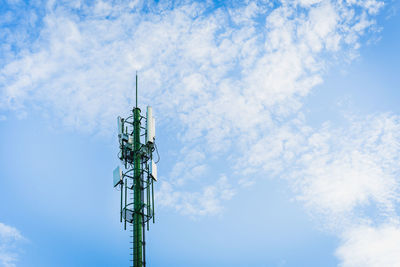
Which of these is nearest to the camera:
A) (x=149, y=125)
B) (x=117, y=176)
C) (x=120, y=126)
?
(x=117, y=176)

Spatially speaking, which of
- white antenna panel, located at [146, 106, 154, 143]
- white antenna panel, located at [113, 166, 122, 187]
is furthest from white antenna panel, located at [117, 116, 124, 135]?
white antenna panel, located at [113, 166, 122, 187]

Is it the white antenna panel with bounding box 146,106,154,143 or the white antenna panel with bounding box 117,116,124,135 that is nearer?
the white antenna panel with bounding box 146,106,154,143

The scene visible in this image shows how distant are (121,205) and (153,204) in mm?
2698

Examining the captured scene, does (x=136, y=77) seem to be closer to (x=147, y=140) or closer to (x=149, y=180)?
(x=147, y=140)

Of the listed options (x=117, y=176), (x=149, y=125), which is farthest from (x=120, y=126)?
(x=117, y=176)

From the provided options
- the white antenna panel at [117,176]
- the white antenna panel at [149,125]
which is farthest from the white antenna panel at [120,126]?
the white antenna panel at [117,176]

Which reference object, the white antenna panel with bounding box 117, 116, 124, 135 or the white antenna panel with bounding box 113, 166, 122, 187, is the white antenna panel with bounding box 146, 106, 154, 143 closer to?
the white antenna panel with bounding box 117, 116, 124, 135

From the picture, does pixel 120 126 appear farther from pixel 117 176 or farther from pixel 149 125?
pixel 117 176

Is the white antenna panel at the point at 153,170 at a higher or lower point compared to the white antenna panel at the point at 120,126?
lower

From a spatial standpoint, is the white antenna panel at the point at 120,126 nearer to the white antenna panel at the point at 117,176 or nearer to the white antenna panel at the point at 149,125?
the white antenna panel at the point at 149,125

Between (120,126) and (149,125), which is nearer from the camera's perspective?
(149,125)

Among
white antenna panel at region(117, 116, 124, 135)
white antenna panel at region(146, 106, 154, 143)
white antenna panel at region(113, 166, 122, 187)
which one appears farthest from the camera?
white antenna panel at region(117, 116, 124, 135)

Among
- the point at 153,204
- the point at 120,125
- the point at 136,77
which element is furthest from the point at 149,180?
the point at 136,77

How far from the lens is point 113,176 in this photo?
38.9m
